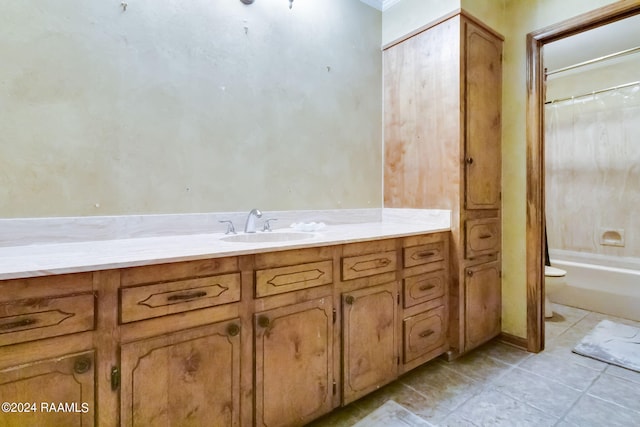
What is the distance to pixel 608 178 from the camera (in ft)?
10.3

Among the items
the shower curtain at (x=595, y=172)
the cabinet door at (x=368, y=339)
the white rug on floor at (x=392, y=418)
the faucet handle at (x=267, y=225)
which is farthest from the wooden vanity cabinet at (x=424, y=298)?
the shower curtain at (x=595, y=172)

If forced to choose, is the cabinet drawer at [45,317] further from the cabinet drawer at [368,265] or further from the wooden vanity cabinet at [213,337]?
the cabinet drawer at [368,265]

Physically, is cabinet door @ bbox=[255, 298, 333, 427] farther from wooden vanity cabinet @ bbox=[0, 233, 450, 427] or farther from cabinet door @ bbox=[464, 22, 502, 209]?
cabinet door @ bbox=[464, 22, 502, 209]

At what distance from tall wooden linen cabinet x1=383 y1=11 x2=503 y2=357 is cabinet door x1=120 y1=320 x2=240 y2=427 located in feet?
4.81

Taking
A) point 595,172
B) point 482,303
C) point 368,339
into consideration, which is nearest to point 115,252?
point 368,339

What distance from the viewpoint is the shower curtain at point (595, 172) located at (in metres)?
2.99

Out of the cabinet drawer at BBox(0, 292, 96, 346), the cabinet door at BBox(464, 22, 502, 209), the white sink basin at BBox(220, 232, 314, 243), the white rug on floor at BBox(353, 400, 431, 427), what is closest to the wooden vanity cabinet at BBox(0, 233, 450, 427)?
the cabinet drawer at BBox(0, 292, 96, 346)

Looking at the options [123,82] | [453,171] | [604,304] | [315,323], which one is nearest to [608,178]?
[604,304]

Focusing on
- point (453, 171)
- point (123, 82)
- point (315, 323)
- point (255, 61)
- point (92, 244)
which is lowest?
point (315, 323)

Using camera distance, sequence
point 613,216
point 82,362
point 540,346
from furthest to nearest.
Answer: point 613,216, point 540,346, point 82,362

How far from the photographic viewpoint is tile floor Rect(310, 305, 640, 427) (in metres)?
1.47

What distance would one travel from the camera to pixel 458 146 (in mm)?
1959

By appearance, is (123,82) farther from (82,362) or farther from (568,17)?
(568,17)

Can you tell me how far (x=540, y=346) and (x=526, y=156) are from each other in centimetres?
131
